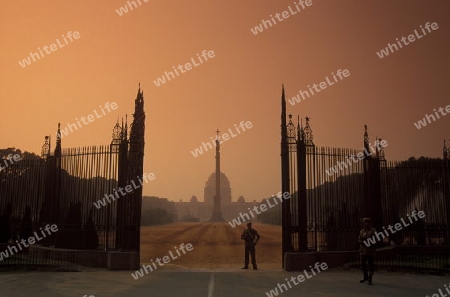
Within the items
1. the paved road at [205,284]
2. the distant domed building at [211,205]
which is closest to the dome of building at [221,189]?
the distant domed building at [211,205]

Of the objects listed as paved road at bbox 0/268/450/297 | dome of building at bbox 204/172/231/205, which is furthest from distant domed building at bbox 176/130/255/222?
paved road at bbox 0/268/450/297

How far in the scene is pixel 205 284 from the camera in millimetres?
12172

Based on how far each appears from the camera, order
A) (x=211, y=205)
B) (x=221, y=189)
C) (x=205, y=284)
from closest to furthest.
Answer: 1. (x=205, y=284)
2. (x=211, y=205)
3. (x=221, y=189)

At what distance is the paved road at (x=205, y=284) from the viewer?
429 inches

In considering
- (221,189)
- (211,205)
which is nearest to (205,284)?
(211,205)

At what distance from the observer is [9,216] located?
1756cm

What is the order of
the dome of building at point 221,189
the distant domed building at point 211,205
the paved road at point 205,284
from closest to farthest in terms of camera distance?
the paved road at point 205,284 → the distant domed building at point 211,205 → the dome of building at point 221,189

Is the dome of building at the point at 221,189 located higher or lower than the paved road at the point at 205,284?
higher

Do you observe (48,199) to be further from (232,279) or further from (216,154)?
(216,154)

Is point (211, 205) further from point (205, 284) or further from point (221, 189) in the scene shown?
point (205, 284)

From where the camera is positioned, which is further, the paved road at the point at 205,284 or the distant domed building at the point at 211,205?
the distant domed building at the point at 211,205

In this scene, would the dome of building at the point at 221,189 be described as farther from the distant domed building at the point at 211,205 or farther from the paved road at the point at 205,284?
the paved road at the point at 205,284

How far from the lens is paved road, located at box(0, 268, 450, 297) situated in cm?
1089

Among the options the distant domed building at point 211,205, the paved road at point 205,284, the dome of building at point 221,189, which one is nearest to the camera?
the paved road at point 205,284
